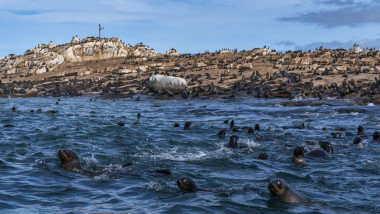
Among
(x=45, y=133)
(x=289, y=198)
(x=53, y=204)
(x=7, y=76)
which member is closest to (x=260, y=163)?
(x=289, y=198)

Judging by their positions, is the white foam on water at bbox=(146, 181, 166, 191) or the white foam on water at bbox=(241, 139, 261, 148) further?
the white foam on water at bbox=(241, 139, 261, 148)

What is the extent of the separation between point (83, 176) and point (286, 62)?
179 feet

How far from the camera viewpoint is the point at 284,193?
8578 millimetres

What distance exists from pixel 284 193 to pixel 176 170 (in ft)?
11.4

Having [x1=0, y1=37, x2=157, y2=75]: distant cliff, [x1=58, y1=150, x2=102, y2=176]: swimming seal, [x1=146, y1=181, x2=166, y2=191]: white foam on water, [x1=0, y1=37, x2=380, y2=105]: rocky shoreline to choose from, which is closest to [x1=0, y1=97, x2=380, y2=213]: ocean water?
[x1=146, y1=181, x2=166, y2=191]: white foam on water

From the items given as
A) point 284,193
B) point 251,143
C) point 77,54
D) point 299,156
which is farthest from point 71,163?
point 77,54

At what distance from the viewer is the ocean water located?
8.25m

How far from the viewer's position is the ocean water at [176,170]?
8250 millimetres

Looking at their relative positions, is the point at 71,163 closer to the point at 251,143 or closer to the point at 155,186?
the point at 155,186

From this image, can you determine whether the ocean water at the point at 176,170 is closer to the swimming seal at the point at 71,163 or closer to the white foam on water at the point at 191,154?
the white foam on water at the point at 191,154

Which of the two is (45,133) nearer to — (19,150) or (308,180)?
(19,150)

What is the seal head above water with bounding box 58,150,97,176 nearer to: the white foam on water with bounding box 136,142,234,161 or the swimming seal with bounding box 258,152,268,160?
the white foam on water with bounding box 136,142,234,161

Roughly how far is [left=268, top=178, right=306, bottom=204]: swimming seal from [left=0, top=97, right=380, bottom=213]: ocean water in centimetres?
19

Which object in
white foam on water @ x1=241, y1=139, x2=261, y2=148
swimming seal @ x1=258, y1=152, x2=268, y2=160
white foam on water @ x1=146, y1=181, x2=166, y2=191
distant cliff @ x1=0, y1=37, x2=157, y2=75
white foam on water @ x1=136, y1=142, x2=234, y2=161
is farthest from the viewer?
distant cliff @ x1=0, y1=37, x2=157, y2=75
